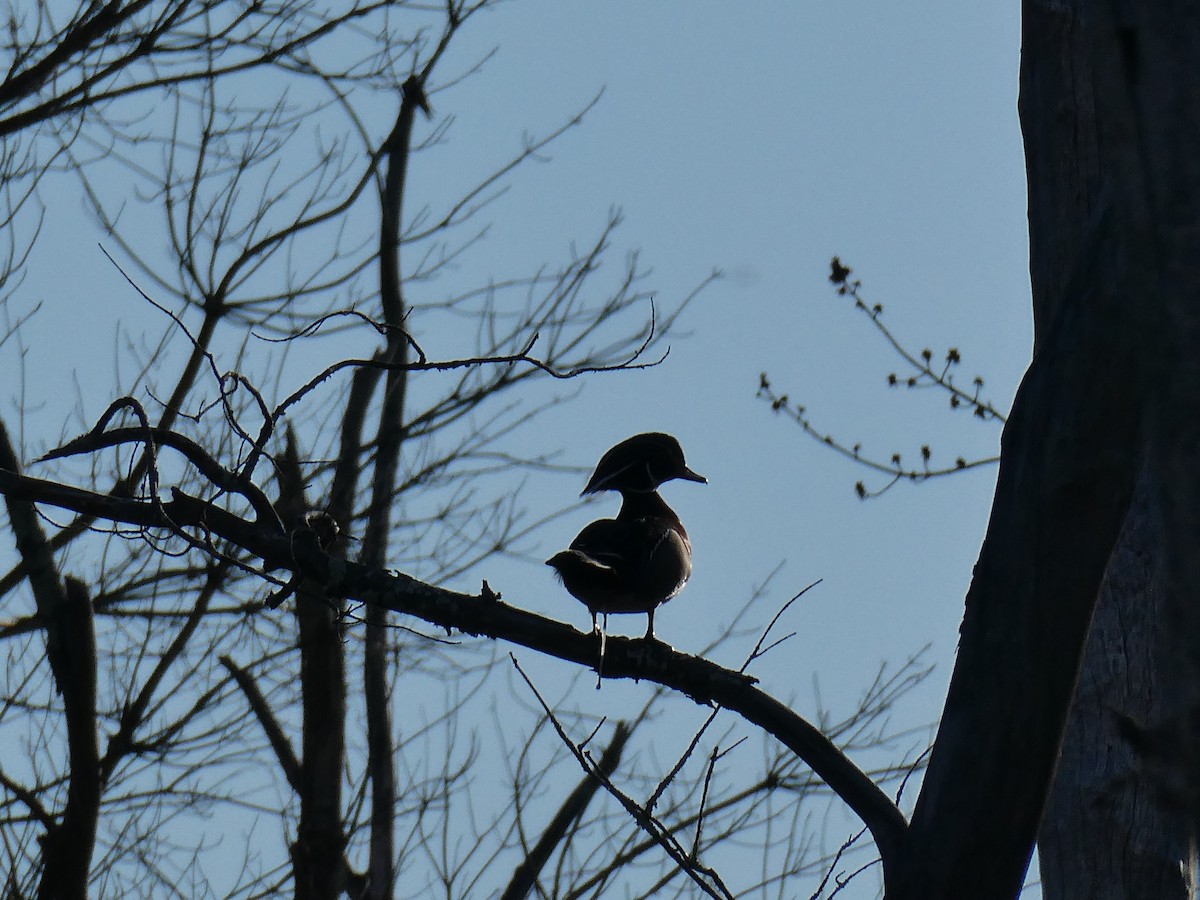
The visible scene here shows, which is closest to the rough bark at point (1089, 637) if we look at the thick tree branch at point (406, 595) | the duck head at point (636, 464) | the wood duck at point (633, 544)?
the thick tree branch at point (406, 595)

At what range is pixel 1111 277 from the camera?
2.48m

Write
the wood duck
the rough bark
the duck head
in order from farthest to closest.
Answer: the duck head < the wood duck < the rough bark

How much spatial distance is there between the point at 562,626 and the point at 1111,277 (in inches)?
59.8

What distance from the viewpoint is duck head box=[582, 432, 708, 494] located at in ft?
18.4

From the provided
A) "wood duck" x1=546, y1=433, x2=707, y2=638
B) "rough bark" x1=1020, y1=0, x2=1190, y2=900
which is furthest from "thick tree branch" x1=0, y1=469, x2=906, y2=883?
"rough bark" x1=1020, y1=0, x2=1190, y2=900

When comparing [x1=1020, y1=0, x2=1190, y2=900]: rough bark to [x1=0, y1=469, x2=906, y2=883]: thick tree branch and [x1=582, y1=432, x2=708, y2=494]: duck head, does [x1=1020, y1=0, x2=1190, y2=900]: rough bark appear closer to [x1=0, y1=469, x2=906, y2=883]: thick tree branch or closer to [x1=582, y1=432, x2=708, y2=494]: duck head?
[x1=0, y1=469, x2=906, y2=883]: thick tree branch

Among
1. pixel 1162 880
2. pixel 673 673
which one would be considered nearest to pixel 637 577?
pixel 673 673

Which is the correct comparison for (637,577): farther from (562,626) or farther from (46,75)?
(46,75)

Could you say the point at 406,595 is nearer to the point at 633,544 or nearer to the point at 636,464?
the point at 633,544

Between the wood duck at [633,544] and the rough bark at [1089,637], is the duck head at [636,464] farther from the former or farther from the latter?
the rough bark at [1089,637]

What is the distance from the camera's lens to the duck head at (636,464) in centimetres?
561

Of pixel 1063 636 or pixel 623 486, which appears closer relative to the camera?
pixel 1063 636

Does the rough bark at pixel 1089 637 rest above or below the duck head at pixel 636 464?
below

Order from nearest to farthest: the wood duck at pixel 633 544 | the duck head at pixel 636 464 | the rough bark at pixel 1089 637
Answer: the rough bark at pixel 1089 637 → the wood duck at pixel 633 544 → the duck head at pixel 636 464
